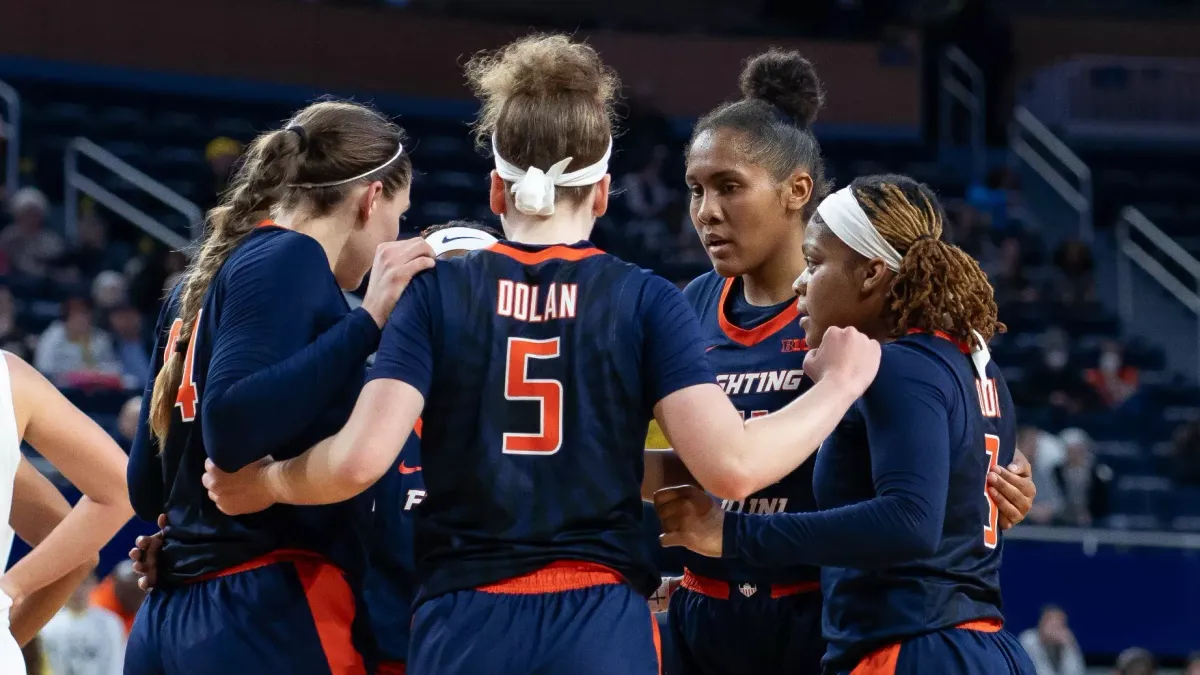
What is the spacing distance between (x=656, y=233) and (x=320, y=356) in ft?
38.7

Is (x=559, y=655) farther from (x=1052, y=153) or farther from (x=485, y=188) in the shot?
(x=1052, y=153)

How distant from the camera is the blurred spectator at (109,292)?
1052cm

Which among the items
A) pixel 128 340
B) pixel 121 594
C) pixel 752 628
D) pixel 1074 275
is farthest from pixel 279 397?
pixel 1074 275

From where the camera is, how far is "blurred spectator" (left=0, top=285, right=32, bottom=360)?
950cm

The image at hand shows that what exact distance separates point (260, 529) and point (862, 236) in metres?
1.36

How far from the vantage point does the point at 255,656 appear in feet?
10.1

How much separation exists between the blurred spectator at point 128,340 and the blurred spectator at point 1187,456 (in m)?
7.89

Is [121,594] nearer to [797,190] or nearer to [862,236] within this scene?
[797,190]

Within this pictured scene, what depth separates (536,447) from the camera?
2.73 metres

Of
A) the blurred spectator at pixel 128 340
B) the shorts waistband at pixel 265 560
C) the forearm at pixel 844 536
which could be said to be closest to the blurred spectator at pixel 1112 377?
the blurred spectator at pixel 128 340

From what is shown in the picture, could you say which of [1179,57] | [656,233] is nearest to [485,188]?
[656,233]

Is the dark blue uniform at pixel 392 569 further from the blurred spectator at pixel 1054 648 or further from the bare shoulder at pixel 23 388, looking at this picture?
the blurred spectator at pixel 1054 648

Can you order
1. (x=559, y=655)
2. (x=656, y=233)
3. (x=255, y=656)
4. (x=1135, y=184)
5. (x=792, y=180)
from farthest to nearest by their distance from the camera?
(x=1135, y=184) → (x=656, y=233) → (x=792, y=180) → (x=255, y=656) → (x=559, y=655)

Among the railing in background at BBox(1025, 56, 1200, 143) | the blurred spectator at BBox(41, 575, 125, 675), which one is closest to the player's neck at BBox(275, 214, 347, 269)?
the blurred spectator at BBox(41, 575, 125, 675)
